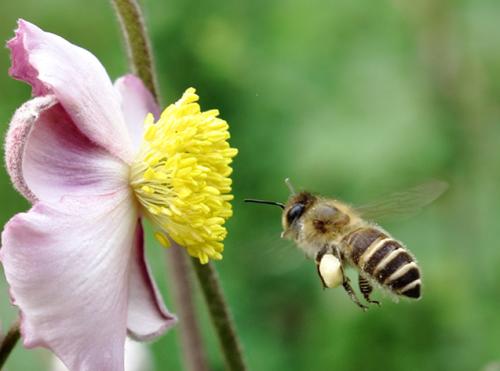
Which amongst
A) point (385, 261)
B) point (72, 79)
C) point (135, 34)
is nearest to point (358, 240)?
point (385, 261)

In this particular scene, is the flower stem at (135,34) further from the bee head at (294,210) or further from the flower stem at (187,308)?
the flower stem at (187,308)

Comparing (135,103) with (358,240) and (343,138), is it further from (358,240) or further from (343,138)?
(343,138)

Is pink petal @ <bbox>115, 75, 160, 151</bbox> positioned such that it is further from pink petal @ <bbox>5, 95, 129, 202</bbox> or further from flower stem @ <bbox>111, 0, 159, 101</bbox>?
pink petal @ <bbox>5, 95, 129, 202</bbox>

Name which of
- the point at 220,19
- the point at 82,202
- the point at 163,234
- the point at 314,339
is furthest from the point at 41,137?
the point at 220,19

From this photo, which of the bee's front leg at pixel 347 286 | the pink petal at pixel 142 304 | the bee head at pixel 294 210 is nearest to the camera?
the pink petal at pixel 142 304

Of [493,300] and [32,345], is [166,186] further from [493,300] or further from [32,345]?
[493,300]

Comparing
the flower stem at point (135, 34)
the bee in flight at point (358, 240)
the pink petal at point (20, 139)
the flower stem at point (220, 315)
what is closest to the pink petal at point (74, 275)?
the pink petal at point (20, 139)

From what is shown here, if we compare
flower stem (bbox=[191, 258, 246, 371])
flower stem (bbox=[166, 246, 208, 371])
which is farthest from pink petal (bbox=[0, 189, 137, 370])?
flower stem (bbox=[166, 246, 208, 371])
